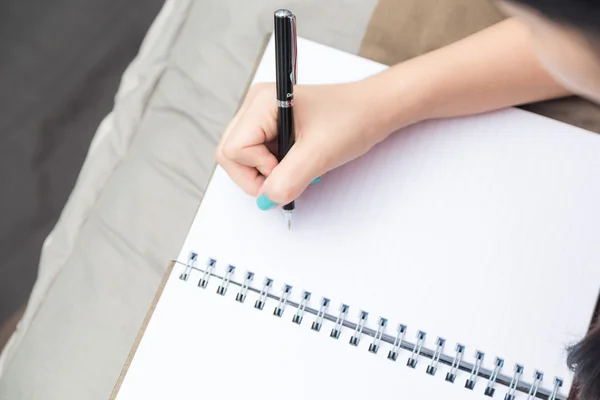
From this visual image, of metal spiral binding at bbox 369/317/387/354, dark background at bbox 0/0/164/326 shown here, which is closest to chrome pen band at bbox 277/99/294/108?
metal spiral binding at bbox 369/317/387/354

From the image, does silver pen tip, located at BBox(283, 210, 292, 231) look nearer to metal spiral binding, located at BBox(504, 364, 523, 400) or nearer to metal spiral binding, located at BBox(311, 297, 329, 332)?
metal spiral binding, located at BBox(311, 297, 329, 332)

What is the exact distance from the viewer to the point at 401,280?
0.59m

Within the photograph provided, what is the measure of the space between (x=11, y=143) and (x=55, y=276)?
420mm

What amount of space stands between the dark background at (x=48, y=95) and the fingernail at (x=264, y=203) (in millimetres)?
591

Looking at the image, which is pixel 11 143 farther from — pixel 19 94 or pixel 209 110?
pixel 209 110

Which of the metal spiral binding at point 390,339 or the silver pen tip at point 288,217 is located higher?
the silver pen tip at point 288,217

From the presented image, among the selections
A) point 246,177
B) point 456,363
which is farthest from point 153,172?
point 456,363

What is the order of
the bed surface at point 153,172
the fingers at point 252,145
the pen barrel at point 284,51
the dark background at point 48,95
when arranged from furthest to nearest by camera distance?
the dark background at point 48,95, the bed surface at point 153,172, the fingers at point 252,145, the pen barrel at point 284,51

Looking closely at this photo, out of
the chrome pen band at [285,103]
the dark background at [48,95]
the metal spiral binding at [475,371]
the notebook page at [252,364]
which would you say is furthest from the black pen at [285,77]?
the dark background at [48,95]

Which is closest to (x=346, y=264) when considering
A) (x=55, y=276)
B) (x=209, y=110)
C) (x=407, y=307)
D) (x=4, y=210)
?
(x=407, y=307)

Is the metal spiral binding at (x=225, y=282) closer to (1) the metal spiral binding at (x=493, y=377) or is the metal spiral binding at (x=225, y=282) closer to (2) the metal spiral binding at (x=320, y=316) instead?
(2) the metal spiral binding at (x=320, y=316)

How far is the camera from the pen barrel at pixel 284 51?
1.58 feet

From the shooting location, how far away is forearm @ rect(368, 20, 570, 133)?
62cm

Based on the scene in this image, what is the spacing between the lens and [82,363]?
2.29 ft
